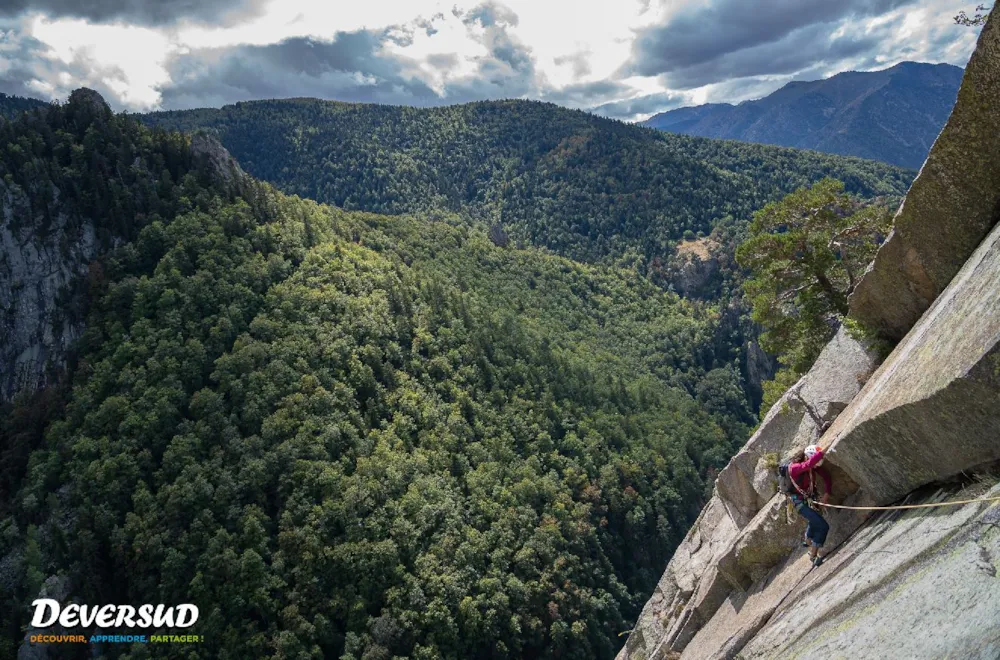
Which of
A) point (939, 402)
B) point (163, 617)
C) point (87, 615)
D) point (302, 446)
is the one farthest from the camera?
point (302, 446)

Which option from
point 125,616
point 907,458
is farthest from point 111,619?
Answer: point 907,458

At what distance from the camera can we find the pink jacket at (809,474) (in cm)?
1444

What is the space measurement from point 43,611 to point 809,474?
246 ft

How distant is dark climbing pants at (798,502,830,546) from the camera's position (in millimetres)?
14328

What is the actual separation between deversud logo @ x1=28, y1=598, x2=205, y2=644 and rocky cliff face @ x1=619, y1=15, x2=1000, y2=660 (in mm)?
55959

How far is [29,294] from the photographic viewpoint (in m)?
76.2

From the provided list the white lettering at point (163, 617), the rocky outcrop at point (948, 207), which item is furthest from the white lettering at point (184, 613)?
the rocky outcrop at point (948, 207)

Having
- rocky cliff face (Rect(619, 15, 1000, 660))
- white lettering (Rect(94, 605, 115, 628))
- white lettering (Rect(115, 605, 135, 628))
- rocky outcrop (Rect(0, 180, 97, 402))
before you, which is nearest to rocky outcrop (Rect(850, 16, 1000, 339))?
rocky cliff face (Rect(619, 15, 1000, 660))

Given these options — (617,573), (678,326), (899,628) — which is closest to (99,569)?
(617,573)

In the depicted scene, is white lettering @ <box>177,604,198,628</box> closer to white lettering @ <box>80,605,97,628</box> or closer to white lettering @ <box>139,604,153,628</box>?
white lettering @ <box>139,604,153,628</box>

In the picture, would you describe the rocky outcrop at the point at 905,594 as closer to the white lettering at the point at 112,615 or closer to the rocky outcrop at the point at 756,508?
the rocky outcrop at the point at 756,508

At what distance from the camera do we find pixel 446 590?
62781 mm

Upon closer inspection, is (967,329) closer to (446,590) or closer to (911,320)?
(911,320)

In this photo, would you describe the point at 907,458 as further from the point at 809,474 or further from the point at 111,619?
the point at 111,619
